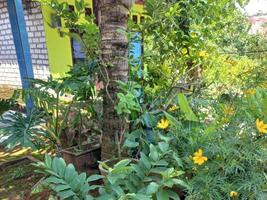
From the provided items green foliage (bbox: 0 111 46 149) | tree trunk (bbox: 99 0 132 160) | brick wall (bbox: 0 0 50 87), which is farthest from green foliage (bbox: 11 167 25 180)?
brick wall (bbox: 0 0 50 87)

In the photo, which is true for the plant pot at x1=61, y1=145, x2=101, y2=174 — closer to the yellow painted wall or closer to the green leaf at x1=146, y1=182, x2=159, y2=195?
the green leaf at x1=146, y1=182, x2=159, y2=195

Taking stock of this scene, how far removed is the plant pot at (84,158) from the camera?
6.73 feet

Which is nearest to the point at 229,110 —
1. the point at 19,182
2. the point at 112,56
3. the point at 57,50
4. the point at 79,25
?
the point at 112,56

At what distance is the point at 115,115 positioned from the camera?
5.96ft

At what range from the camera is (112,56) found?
1.73 m

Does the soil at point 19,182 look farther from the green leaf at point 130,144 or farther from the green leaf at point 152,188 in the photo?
the green leaf at point 152,188

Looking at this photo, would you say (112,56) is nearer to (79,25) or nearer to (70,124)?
(79,25)

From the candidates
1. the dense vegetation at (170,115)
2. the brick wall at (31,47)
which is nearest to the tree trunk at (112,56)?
the dense vegetation at (170,115)

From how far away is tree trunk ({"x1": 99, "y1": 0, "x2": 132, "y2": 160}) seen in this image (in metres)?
1.67

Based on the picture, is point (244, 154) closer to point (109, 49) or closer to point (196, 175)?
point (196, 175)

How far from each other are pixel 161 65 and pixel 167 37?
0.22 metres

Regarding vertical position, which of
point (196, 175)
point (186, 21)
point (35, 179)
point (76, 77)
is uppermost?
point (186, 21)

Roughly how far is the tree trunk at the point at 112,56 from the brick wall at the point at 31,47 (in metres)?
3.35

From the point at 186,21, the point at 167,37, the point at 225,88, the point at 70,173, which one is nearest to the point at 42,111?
the point at 70,173
